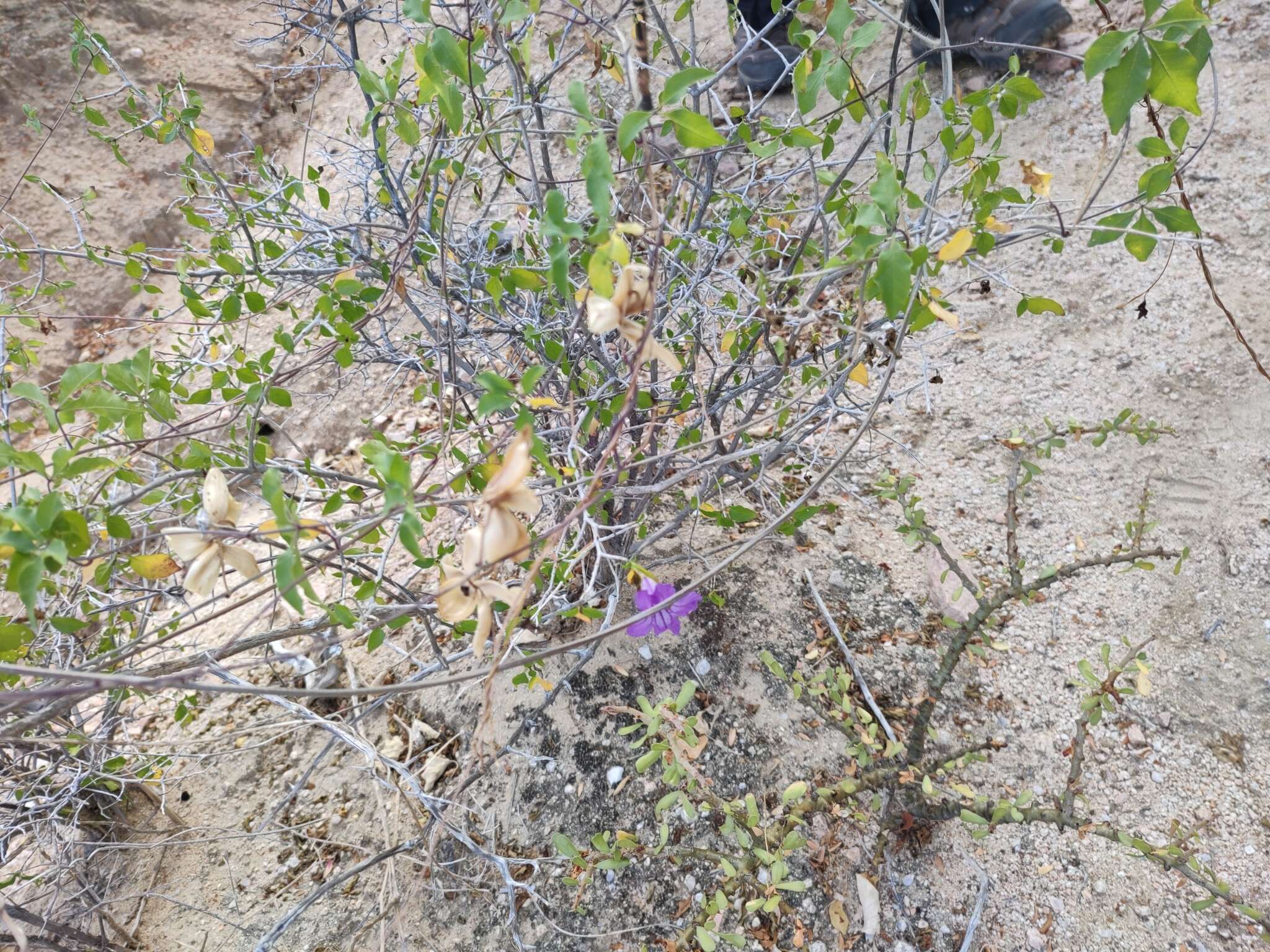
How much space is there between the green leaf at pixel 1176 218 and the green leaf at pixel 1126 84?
12 cm

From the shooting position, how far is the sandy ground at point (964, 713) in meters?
1.19

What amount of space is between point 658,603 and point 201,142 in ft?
3.71

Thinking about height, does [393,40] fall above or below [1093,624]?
above

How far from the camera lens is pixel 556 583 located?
3.71 feet

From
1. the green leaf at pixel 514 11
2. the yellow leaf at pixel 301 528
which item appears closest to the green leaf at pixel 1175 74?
the green leaf at pixel 514 11

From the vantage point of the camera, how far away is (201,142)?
4.10ft

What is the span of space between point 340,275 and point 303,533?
794 mm

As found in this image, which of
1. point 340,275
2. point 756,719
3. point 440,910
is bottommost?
point 440,910

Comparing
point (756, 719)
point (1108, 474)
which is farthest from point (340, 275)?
point (1108, 474)

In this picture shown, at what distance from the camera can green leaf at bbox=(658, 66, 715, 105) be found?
636mm

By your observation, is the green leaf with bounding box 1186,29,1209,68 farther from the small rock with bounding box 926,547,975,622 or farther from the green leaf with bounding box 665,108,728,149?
the small rock with bounding box 926,547,975,622

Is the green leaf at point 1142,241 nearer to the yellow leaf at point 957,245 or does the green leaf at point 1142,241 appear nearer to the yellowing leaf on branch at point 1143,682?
the yellow leaf at point 957,245

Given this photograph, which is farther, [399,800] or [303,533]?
[399,800]

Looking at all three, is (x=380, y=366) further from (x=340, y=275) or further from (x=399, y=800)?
(x=399, y=800)
